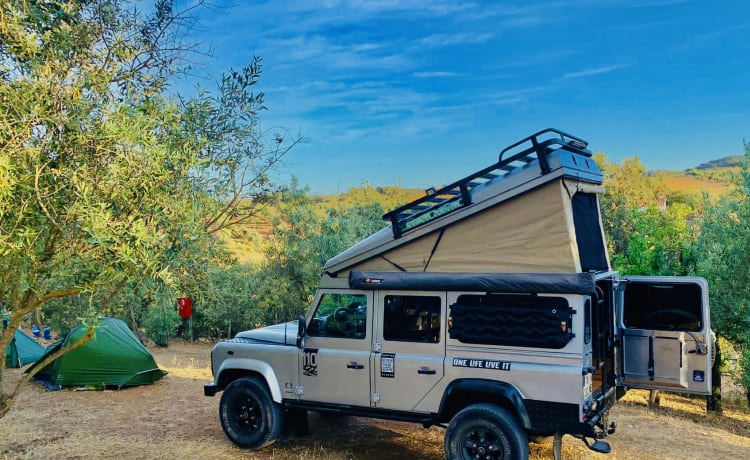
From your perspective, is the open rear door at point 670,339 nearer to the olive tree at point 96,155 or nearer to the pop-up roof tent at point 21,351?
the olive tree at point 96,155

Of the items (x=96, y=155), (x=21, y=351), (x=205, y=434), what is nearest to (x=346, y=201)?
(x=21, y=351)

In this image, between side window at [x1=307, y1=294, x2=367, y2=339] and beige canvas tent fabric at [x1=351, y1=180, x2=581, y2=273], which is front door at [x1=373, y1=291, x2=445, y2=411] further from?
beige canvas tent fabric at [x1=351, y1=180, x2=581, y2=273]

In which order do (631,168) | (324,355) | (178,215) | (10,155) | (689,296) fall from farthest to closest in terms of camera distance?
1. (631,168)
2. (689,296)
3. (324,355)
4. (178,215)
5. (10,155)

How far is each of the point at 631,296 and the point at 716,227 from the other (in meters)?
6.46

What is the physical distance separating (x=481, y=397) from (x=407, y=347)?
1.01 metres

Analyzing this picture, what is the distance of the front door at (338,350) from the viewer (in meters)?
7.21

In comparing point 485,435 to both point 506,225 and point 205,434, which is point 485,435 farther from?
point 205,434

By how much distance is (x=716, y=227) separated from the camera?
13352mm

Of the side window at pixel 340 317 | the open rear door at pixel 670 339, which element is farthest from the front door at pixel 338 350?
the open rear door at pixel 670 339

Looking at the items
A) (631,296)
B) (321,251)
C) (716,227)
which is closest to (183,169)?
(631,296)

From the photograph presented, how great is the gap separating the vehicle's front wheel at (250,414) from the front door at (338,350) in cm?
60

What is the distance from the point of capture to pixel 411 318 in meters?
7.05

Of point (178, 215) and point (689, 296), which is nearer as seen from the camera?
point (178, 215)

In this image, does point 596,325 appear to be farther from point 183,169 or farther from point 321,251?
point 321,251
